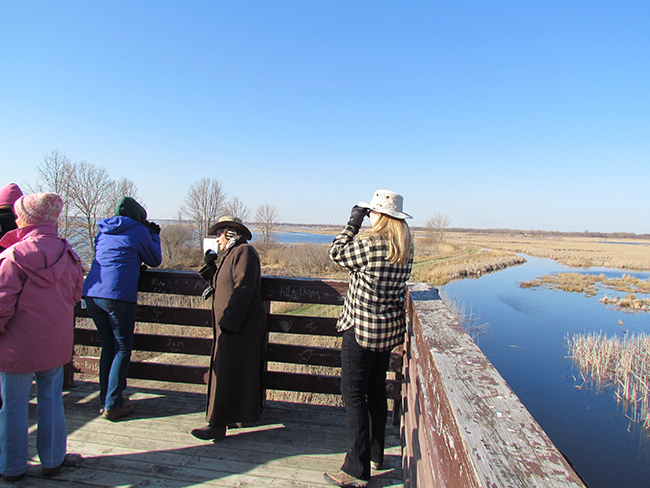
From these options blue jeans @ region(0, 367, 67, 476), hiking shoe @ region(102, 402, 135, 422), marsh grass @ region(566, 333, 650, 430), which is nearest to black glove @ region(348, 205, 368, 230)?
blue jeans @ region(0, 367, 67, 476)

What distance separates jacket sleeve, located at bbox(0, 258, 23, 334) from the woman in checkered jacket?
1.76m

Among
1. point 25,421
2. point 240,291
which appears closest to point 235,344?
Answer: point 240,291

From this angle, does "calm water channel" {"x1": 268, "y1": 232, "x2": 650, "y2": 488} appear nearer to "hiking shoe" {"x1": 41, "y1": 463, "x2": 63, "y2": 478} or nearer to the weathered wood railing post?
the weathered wood railing post

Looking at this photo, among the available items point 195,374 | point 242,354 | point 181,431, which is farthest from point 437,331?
point 195,374

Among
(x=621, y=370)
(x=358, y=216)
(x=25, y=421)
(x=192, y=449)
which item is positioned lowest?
(x=621, y=370)

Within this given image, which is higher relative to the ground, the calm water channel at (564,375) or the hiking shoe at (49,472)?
the hiking shoe at (49,472)

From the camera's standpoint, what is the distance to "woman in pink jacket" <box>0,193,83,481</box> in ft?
6.61

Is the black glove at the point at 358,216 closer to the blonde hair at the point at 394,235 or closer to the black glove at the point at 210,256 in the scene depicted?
the blonde hair at the point at 394,235

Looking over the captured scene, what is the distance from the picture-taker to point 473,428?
866 millimetres

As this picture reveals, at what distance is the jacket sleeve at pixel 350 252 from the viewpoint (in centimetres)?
208

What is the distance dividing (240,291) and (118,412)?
1453 millimetres

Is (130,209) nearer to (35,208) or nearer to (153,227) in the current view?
(153,227)

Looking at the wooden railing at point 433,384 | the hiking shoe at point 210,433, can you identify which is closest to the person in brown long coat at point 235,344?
the hiking shoe at point 210,433

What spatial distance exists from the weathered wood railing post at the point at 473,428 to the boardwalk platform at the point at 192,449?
0.96 meters
